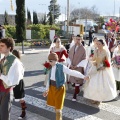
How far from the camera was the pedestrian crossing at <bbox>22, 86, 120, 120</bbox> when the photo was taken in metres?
6.41

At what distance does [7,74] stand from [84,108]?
9.27 ft

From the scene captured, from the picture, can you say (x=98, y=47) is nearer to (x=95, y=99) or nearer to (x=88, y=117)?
(x=95, y=99)

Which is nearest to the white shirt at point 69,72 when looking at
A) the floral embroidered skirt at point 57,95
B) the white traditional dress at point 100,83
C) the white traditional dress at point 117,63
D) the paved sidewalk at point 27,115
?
the floral embroidered skirt at point 57,95

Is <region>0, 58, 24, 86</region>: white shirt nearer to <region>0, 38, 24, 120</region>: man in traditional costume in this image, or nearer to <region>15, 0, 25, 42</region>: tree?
<region>0, 38, 24, 120</region>: man in traditional costume

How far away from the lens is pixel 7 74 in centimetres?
482

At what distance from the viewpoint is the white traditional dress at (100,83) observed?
23.1 ft

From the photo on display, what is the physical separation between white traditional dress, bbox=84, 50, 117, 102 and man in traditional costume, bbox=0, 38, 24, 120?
261 centimetres

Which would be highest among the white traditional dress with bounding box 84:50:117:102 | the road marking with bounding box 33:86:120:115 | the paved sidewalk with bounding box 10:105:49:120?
the white traditional dress with bounding box 84:50:117:102

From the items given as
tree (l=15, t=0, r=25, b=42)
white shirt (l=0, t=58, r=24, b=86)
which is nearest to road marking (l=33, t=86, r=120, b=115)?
white shirt (l=0, t=58, r=24, b=86)

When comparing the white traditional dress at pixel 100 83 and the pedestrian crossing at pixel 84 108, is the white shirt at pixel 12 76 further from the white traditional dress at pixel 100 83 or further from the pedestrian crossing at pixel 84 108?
the white traditional dress at pixel 100 83

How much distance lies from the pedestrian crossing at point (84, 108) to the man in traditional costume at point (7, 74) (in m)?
1.79

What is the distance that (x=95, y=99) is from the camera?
7.11m

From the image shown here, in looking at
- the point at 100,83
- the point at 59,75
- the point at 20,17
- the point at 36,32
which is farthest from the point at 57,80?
the point at 36,32

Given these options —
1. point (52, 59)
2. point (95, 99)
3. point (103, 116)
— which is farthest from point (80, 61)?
point (52, 59)
